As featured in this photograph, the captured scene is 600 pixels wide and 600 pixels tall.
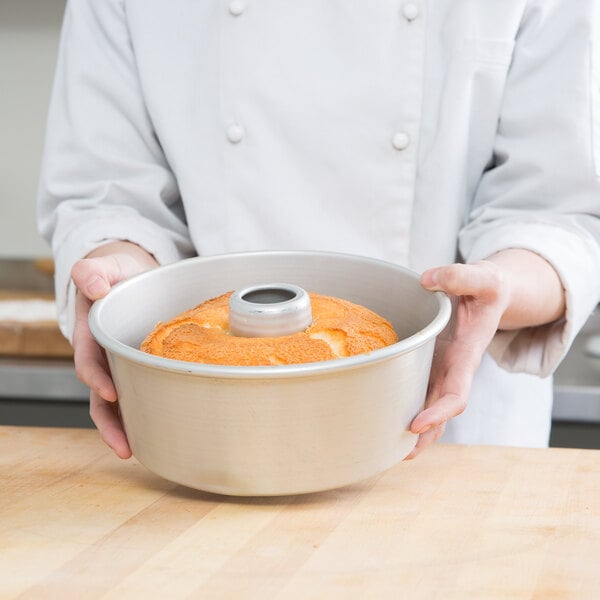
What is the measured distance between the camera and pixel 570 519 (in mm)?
716

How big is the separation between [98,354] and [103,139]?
1.28 feet

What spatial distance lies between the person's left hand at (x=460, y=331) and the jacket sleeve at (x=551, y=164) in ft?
0.42

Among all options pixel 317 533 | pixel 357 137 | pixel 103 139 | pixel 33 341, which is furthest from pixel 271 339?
pixel 33 341

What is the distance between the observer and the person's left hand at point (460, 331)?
0.77 m

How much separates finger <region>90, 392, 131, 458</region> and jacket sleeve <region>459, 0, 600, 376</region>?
412 millimetres

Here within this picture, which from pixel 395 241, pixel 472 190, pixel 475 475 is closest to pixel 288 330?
pixel 475 475

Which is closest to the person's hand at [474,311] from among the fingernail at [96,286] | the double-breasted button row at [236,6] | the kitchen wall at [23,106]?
the fingernail at [96,286]

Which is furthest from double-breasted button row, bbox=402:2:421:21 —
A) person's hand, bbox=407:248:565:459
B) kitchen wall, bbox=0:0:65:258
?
kitchen wall, bbox=0:0:65:258

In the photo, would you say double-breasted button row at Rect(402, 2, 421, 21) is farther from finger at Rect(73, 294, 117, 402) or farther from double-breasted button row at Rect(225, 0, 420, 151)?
finger at Rect(73, 294, 117, 402)

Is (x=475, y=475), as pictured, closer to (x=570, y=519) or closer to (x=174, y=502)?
(x=570, y=519)

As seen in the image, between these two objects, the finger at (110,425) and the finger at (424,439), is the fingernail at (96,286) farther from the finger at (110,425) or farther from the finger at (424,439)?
the finger at (424,439)

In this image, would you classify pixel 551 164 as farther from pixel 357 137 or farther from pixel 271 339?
pixel 271 339

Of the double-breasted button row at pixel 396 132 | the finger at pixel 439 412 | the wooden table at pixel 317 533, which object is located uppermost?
the double-breasted button row at pixel 396 132

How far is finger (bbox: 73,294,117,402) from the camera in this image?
79 cm
